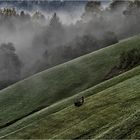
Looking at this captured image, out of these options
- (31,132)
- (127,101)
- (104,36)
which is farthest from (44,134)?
(104,36)

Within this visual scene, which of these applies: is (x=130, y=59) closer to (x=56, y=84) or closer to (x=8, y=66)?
(x=56, y=84)

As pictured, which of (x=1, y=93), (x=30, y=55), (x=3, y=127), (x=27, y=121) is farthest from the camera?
(x=30, y=55)

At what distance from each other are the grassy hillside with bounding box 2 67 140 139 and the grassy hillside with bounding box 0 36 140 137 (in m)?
20.3

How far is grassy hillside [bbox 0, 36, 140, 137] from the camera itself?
89.8 m

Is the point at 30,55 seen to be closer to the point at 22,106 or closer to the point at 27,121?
the point at 22,106

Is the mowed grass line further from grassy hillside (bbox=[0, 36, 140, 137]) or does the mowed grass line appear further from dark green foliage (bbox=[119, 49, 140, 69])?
dark green foliage (bbox=[119, 49, 140, 69])

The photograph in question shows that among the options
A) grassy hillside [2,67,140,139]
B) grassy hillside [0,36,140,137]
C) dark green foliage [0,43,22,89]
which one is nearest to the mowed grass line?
grassy hillside [2,67,140,139]

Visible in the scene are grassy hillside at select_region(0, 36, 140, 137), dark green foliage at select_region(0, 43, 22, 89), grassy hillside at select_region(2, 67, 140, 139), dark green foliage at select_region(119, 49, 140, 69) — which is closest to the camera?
grassy hillside at select_region(2, 67, 140, 139)

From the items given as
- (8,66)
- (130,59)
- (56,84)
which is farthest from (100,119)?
(8,66)

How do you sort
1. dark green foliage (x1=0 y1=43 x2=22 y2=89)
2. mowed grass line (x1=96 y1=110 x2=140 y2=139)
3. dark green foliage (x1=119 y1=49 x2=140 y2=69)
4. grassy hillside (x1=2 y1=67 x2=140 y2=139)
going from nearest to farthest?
mowed grass line (x1=96 y1=110 x2=140 y2=139) → grassy hillside (x1=2 y1=67 x2=140 y2=139) → dark green foliage (x1=119 y1=49 x2=140 y2=69) → dark green foliage (x1=0 y1=43 x2=22 y2=89)

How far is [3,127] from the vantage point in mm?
79188

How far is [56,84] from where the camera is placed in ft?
332

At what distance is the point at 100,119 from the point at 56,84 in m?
46.3

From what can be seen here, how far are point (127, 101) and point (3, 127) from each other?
2897cm
